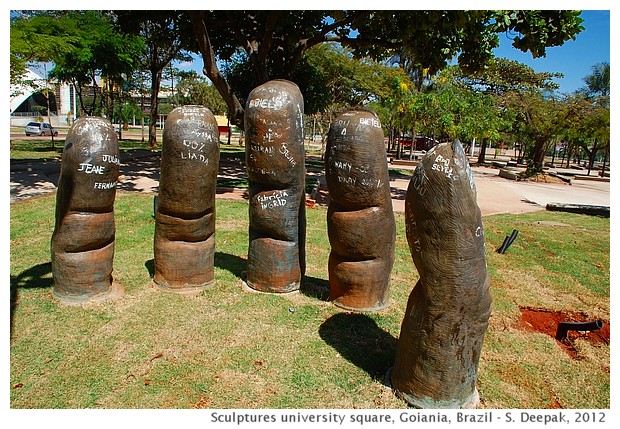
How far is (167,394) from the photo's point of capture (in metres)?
3.98

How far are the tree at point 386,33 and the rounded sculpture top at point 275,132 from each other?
405 centimetres

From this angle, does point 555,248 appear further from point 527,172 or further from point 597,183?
point 597,183

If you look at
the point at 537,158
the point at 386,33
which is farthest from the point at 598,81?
the point at 386,33

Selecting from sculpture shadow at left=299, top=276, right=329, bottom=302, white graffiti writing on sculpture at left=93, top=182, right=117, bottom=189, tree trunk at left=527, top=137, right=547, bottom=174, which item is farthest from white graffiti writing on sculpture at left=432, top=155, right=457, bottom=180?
tree trunk at left=527, top=137, right=547, bottom=174

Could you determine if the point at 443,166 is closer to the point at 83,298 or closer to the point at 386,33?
the point at 83,298

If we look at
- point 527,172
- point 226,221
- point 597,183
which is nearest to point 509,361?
point 226,221

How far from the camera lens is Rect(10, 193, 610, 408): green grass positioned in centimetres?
402

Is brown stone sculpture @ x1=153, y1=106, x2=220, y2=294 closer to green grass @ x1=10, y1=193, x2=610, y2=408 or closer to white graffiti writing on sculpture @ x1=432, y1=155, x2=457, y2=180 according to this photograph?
green grass @ x1=10, y1=193, x2=610, y2=408

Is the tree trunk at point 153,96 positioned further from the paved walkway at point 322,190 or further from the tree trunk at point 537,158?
the tree trunk at point 537,158

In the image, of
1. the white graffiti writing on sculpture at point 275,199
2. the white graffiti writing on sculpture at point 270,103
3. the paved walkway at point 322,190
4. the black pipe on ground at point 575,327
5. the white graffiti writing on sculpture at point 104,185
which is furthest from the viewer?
the paved walkway at point 322,190

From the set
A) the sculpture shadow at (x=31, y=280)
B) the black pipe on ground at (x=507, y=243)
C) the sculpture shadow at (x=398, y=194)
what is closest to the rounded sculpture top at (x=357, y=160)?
the sculpture shadow at (x=31, y=280)

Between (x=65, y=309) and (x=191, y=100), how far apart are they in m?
Answer: 38.1

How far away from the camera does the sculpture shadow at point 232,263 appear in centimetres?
700

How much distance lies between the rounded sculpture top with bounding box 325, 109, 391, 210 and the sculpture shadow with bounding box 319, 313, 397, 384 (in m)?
1.41
